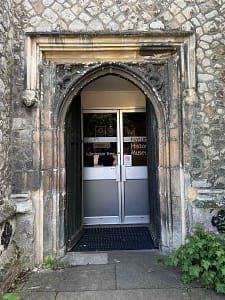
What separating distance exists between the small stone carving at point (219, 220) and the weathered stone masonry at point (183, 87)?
102mm

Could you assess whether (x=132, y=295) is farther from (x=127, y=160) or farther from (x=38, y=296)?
(x=127, y=160)

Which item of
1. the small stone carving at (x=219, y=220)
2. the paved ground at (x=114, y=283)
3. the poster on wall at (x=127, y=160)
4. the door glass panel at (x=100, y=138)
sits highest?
the door glass panel at (x=100, y=138)

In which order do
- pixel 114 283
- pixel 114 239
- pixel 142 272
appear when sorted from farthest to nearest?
pixel 114 239
pixel 142 272
pixel 114 283

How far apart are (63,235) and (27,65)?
7.21 feet

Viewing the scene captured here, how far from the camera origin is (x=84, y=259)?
3.59 metres

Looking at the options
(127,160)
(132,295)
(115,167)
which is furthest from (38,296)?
(127,160)

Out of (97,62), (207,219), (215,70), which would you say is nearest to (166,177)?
(207,219)

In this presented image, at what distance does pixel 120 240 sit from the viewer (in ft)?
14.4

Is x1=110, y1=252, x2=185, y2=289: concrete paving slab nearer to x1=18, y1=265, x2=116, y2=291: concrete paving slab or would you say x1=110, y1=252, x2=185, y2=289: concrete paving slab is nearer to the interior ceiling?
x1=18, y1=265, x2=116, y2=291: concrete paving slab

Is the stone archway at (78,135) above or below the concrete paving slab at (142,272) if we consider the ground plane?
above

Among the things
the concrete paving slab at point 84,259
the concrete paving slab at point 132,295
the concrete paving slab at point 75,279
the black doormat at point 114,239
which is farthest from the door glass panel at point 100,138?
the concrete paving slab at point 132,295

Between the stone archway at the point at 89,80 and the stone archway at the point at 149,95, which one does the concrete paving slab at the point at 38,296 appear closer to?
the stone archway at the point at 89,80

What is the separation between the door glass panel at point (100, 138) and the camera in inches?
217

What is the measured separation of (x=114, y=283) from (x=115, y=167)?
108 inches
